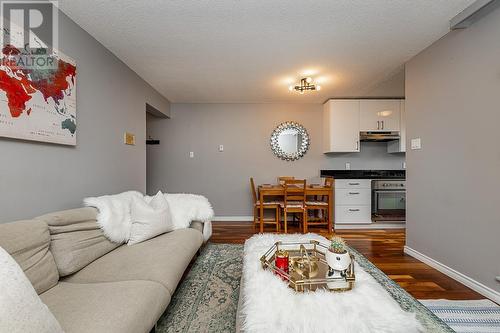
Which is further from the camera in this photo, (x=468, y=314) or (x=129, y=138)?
(x=129, y=138)

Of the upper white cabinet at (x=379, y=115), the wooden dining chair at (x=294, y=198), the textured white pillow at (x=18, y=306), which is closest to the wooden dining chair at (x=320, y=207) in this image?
the wooden dining chair at (x=294, y=198)

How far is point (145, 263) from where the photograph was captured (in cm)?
163

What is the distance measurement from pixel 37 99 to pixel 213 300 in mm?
1968

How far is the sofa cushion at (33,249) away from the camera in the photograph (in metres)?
1.18

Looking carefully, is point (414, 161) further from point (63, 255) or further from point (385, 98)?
point (63, 255)

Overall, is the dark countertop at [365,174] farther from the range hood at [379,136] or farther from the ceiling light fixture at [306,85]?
the ceiling light fixture at [306,85]

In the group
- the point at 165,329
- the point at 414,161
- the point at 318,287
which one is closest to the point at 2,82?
the point at 165,329

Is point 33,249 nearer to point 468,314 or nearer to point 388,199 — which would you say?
point 468,314

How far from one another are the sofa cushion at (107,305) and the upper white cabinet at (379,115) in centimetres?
436

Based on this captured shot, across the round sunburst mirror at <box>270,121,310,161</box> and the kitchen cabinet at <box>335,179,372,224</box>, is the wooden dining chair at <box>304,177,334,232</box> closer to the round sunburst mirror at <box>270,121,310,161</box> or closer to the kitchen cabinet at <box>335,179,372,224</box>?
the kitchen cabinet at <box>335,179,372,224</box>

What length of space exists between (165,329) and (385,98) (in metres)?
4.91

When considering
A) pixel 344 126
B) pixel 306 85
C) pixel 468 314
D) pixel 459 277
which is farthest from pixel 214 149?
pixel 468 314

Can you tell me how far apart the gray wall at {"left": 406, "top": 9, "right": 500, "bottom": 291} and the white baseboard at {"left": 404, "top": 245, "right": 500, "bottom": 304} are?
0.14 feet

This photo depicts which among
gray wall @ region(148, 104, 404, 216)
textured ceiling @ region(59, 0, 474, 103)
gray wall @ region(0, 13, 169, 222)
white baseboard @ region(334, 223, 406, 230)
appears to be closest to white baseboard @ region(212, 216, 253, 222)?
gray wall @ region(148, 104, 404, 216)
